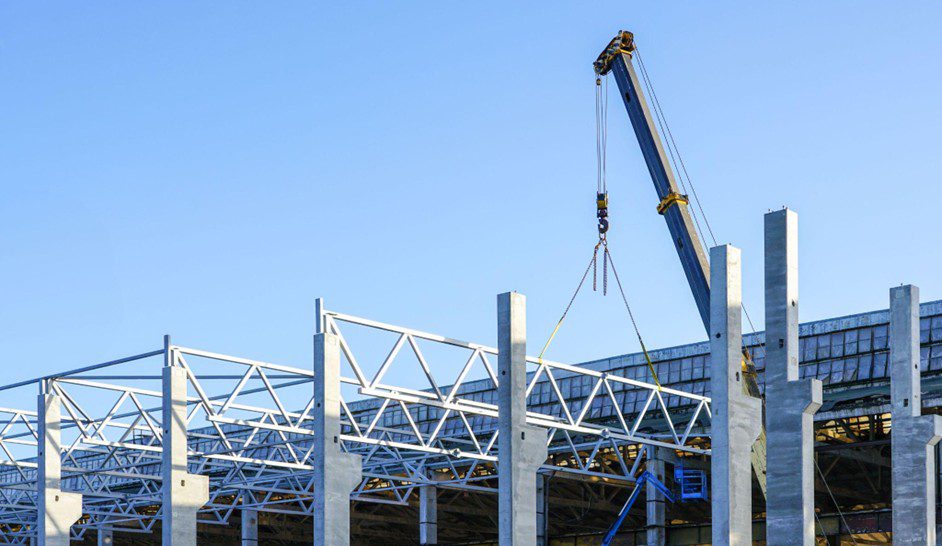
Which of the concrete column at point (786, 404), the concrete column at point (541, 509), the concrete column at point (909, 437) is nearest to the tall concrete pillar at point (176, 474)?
the concrete column at point (786, 404)

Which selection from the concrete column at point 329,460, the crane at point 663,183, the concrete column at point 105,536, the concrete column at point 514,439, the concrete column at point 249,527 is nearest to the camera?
the concrete column at point 514,439

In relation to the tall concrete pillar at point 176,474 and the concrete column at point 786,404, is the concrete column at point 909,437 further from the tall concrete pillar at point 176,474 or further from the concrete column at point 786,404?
the tall concrete pillar at point 176,474

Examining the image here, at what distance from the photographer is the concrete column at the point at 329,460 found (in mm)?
38812

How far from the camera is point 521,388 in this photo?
38156 millimetres

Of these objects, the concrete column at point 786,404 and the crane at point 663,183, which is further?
the crane at point 663,183

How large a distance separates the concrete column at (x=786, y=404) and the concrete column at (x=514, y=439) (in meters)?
7.09

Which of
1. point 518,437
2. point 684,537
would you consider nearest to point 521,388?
point 518,437

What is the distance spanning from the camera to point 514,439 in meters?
37.7

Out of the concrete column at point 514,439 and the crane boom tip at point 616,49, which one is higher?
the crane boom tip at point 616,49

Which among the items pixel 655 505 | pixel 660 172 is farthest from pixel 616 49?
pixel 655 505

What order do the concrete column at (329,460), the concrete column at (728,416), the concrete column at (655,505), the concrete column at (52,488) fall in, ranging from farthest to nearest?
the concrete column at (655,505) < the concrete column at (52,488) < the concrete column at (329,460) < the concrete column at (728,416)

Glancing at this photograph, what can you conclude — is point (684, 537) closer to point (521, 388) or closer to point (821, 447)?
point (821, 447)

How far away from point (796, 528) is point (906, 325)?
7475 millimetres

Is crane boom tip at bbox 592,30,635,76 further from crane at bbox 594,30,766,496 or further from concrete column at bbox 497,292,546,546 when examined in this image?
concrete column at bbox 497,292,546,546
